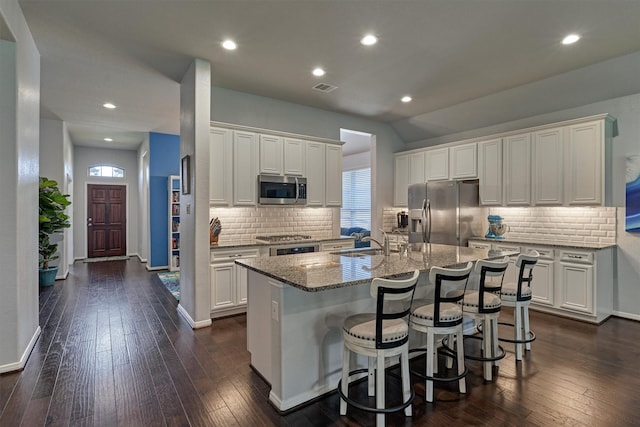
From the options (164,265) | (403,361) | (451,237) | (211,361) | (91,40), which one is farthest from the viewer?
(164,265)

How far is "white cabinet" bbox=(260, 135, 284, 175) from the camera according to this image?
16.1 feet

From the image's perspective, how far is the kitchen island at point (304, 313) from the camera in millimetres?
2283

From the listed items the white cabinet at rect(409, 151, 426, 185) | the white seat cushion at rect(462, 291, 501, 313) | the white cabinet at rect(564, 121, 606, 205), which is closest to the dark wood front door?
the white cabinet at rect(409, 151, 426, 185)

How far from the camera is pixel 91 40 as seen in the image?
346cm

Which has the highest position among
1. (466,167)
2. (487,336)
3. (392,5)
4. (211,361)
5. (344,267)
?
(392,5)

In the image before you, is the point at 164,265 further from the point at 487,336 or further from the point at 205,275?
the point at 487,336

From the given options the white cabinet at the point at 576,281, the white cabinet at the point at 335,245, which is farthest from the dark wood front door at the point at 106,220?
the white cabinet at the point at 576,281

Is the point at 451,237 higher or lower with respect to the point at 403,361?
higher

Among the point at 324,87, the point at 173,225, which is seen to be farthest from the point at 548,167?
the point at 173,225

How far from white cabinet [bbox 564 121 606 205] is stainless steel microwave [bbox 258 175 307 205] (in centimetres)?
376

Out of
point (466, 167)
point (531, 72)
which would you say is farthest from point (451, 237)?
point (531, 72)

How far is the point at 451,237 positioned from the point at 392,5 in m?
3.76

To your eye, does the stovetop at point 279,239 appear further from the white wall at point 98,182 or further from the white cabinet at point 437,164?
the white wall at point 98,182

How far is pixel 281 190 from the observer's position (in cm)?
505
